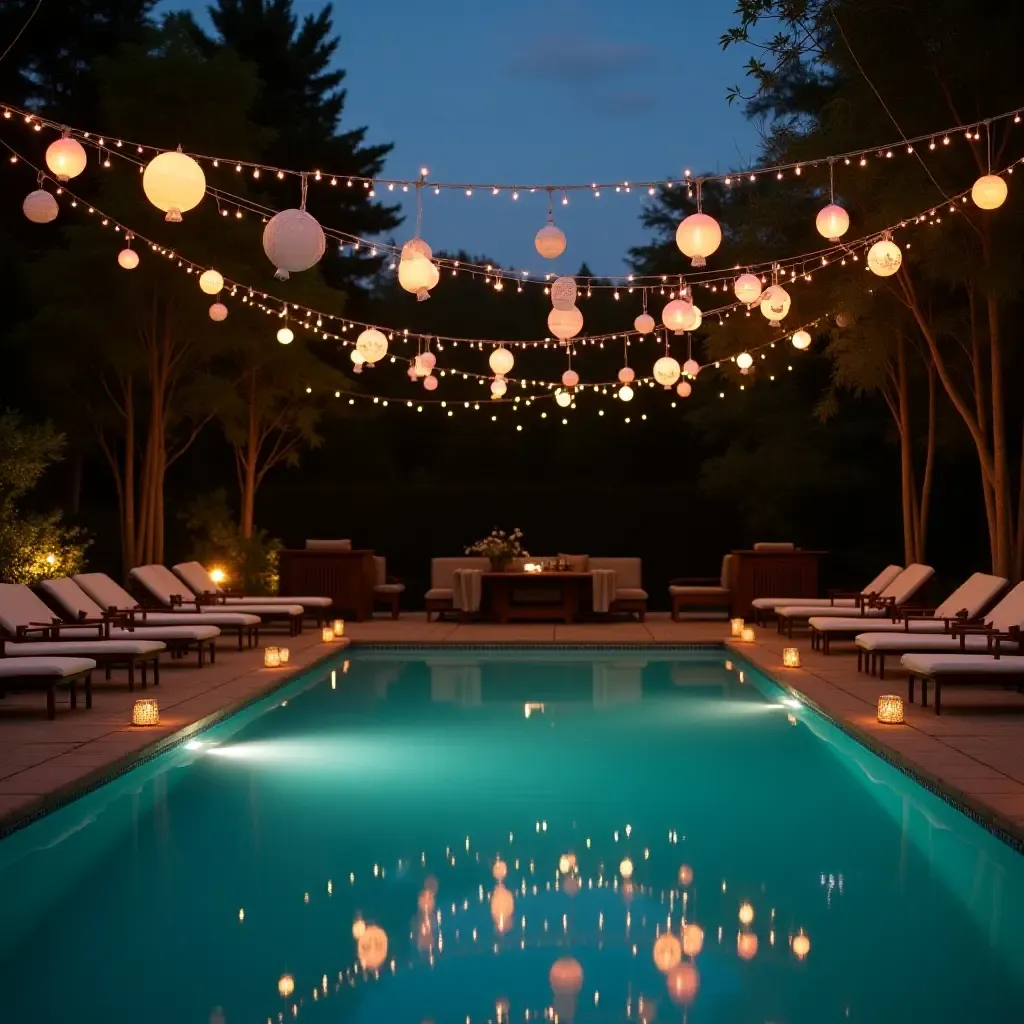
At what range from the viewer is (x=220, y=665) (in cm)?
1255

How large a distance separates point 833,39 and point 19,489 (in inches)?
336

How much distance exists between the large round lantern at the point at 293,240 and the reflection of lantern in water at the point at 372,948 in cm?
381

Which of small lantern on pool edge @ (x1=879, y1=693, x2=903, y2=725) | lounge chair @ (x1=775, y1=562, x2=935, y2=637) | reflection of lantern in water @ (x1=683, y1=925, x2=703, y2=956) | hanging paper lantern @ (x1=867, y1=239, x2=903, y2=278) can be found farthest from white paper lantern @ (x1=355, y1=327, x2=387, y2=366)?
reflection of lantern in water @ (x1=683, y1=925, x2=703, y2=956)

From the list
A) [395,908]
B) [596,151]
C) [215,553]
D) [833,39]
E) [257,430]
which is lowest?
[395,908]

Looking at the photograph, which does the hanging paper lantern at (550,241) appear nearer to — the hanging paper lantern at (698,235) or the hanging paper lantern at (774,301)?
the hanging paper lantern at (698,235)

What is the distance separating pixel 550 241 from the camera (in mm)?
9398

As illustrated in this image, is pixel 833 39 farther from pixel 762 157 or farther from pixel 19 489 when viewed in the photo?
pixel 19 489

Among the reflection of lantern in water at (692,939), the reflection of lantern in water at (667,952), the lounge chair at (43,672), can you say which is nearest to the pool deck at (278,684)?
the lounge chair at (43,672)

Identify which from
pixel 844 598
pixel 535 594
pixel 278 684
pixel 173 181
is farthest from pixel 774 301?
pixel 535 594

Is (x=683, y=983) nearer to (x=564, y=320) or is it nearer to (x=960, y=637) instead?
(x=960, y=637)

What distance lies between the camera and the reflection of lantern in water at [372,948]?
472cm

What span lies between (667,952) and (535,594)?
13.1m

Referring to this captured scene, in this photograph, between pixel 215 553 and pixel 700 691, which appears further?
pixel 215 553

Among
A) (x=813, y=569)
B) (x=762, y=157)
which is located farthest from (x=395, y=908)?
(x=762, y=157)
